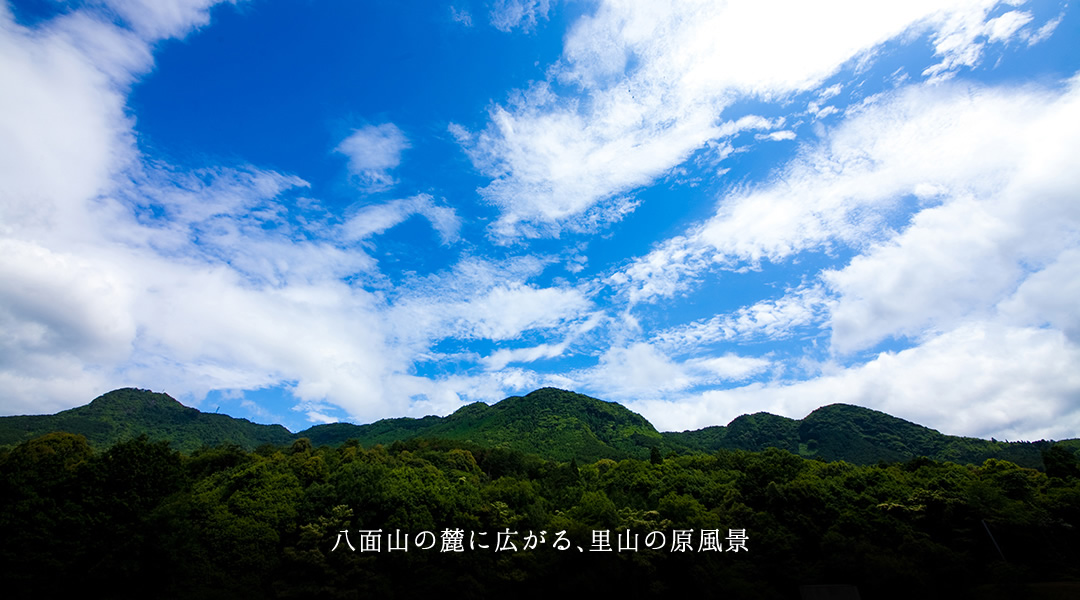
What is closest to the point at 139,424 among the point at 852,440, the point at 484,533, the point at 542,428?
the point at 542,428

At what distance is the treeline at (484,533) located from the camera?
29.1 metres

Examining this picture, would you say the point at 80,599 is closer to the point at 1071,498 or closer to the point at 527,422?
the point at 1071,498

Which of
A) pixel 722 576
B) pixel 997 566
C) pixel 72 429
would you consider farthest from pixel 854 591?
pixel 72 429

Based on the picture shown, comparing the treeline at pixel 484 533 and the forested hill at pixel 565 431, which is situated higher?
the forested hill at pixel 565 431

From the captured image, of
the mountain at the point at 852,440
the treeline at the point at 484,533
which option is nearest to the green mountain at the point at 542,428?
the mountain at the point at 852,440

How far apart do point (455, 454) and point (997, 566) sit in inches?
1925

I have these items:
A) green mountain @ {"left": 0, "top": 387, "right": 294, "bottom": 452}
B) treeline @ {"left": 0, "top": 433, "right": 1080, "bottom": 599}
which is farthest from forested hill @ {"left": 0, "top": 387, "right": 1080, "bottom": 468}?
treeline @ {"left": 0, "top": 433, "right": 1080, "bottom": 599}

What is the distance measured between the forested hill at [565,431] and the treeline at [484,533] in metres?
50.1

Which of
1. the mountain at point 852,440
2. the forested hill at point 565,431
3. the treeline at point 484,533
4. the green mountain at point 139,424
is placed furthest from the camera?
the mountain at point 852,440

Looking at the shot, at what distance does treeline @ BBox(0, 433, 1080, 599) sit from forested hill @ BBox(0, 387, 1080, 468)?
1972 inches

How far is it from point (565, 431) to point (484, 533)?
71.8m

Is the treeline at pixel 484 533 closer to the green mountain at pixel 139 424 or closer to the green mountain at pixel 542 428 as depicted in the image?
the green mountain at pixel 542 428

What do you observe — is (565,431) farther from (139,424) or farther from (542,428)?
(139,424)

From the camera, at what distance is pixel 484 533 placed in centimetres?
3688
